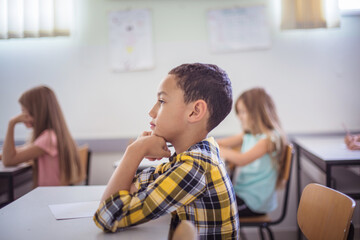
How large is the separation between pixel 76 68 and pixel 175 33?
2.82 ft

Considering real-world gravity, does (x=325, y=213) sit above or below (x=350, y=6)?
below

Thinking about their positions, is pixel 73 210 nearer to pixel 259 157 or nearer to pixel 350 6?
pixel 259 157

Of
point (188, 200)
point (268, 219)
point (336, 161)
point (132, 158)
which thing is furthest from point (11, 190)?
point (336, 161)

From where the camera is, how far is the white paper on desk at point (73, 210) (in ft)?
2.62

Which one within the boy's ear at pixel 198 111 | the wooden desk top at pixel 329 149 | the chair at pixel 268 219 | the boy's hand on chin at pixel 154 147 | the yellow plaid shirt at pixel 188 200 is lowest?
the chair at pixel 268 219

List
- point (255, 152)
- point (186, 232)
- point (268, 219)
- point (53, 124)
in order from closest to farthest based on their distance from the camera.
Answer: point (186, 232) → point (268, 219) → point (255, 152) → point (53, 124)

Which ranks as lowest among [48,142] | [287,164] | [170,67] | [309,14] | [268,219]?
[268,219]

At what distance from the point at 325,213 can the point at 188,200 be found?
423 mm

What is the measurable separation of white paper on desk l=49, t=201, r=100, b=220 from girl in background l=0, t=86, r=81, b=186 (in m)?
0.92

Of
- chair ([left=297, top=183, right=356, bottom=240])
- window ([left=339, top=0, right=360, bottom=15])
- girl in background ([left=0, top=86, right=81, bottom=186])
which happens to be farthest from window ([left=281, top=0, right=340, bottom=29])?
girl in background ([left=0, top=86, right=81, bottom=186])

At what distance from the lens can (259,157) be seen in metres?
1.67

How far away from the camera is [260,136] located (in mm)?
1720

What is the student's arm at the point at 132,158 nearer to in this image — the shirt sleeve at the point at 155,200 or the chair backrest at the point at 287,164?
the shirt sleeve at the point at 155,200

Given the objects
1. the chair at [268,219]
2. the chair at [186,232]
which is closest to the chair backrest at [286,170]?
the chair at [268,219]
